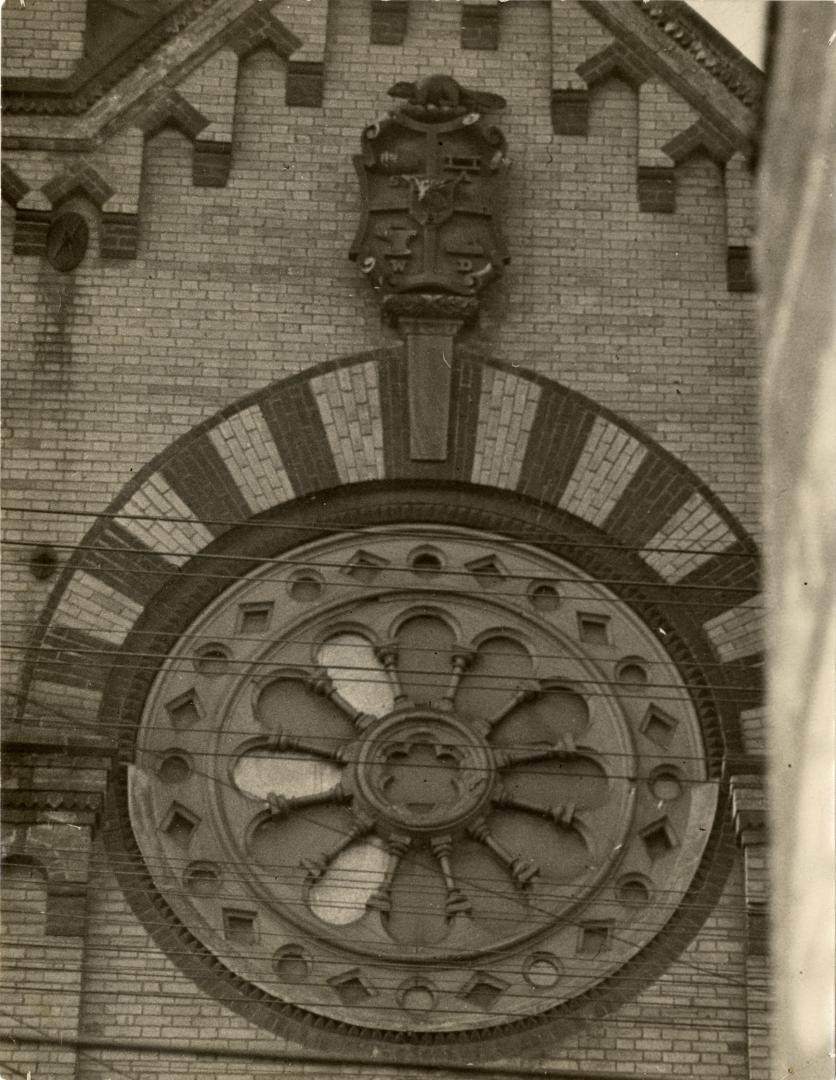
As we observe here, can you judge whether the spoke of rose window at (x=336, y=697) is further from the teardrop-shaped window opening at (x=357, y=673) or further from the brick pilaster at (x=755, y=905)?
the brick pilaster at (x=755, y=905)

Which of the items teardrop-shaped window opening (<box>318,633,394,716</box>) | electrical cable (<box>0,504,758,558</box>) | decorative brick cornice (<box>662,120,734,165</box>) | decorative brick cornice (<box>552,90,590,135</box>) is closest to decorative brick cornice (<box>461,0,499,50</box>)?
decorative brick cornice (<box>552,90,590,135</box>)

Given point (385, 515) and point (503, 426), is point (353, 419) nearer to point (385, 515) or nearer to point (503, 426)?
point (385, 515)

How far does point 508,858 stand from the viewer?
14.7 metres

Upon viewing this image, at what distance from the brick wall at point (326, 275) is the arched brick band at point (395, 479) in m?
0.05

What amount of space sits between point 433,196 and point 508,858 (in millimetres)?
3533

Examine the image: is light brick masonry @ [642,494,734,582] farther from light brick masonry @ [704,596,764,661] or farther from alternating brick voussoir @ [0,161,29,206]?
alternating brick voussoir @ [0,161,29,206]

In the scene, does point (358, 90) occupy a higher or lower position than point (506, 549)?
higher

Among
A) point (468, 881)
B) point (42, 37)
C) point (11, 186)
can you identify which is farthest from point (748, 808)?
point (42, 37)

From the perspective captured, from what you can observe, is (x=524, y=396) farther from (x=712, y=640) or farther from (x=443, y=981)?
(x=443, y=981)

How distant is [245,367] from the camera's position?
15711mm

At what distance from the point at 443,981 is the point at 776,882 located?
1.64m

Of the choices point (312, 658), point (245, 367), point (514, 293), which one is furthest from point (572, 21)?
point (312, 658)

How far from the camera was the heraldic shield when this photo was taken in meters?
15.8

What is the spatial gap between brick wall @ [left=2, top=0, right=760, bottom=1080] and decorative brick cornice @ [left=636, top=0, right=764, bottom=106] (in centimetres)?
29
